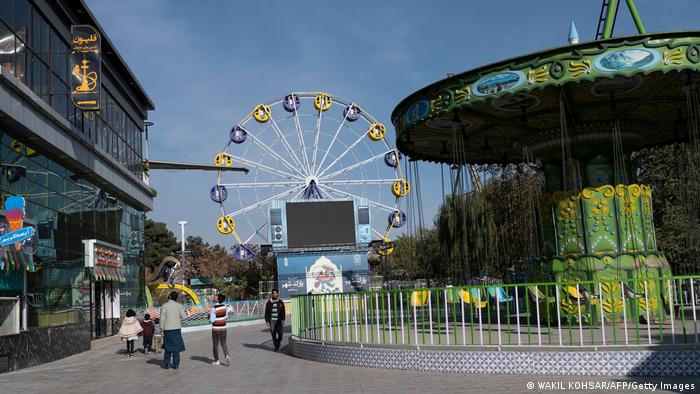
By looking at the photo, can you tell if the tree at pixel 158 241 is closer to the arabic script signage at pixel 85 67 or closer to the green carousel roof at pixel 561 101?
the arabic script signage at pixel 85 67

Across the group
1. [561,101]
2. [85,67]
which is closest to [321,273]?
[85,67]

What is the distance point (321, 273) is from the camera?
53281mm

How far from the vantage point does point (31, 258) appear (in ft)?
55.6

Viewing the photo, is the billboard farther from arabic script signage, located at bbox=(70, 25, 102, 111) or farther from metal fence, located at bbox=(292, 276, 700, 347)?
metal fence, located at bbox=(292, 276, 700, 347)

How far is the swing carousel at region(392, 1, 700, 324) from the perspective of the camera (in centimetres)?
1375

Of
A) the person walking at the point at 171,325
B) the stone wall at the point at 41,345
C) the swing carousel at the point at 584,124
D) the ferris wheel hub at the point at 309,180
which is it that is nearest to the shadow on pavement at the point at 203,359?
the person walking at the point at 171,325

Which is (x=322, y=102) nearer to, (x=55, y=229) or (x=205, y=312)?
(x=205, y=312)

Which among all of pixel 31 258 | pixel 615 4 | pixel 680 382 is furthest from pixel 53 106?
pixel 680 382

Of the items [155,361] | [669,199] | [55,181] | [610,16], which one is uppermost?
[610,16]

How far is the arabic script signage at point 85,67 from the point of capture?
2081 centimetres

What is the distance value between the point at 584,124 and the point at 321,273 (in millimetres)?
37326

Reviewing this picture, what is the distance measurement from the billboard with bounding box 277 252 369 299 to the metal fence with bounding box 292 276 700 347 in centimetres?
3706

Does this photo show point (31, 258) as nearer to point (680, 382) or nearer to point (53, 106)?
point (53, 106)

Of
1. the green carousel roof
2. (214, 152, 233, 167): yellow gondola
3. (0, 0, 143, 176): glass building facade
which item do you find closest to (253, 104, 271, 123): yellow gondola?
(214, 152, 233, 167): yellow gondola
